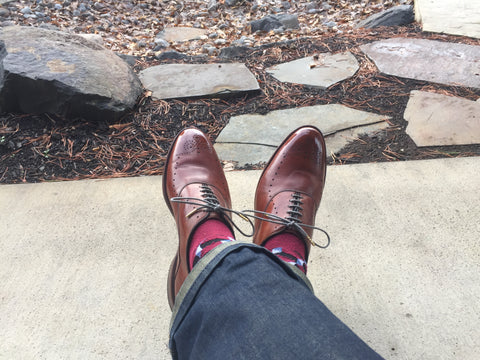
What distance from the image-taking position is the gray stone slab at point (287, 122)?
1966 millimetres

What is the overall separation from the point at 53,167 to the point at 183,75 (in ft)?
3.52

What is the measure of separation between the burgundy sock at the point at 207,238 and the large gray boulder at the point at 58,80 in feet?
3.70

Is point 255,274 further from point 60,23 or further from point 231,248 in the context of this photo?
point 60,23

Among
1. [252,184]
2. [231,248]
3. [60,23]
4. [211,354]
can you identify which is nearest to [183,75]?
[252,184]

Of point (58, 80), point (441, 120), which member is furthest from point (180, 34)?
point (441, 120)

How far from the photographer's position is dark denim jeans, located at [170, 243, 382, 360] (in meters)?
0.66

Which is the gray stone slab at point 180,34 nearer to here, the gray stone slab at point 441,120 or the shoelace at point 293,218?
the gray stone slab at point 441,120

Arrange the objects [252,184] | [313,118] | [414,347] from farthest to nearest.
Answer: [313,118] < [252,184] < [414,347]

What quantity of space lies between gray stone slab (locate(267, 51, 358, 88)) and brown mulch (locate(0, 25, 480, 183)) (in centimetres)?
7

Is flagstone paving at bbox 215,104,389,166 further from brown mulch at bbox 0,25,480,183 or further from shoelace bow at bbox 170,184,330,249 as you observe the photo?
shoelace bow at bbox 170,184,330,249

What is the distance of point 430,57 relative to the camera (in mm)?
2594

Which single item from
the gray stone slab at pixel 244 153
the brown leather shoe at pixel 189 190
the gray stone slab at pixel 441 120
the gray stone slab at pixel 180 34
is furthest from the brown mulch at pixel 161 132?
the gray stone slab at pixel 180 34

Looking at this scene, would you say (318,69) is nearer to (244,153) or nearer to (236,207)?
(244,153)

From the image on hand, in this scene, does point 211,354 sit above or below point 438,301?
above
